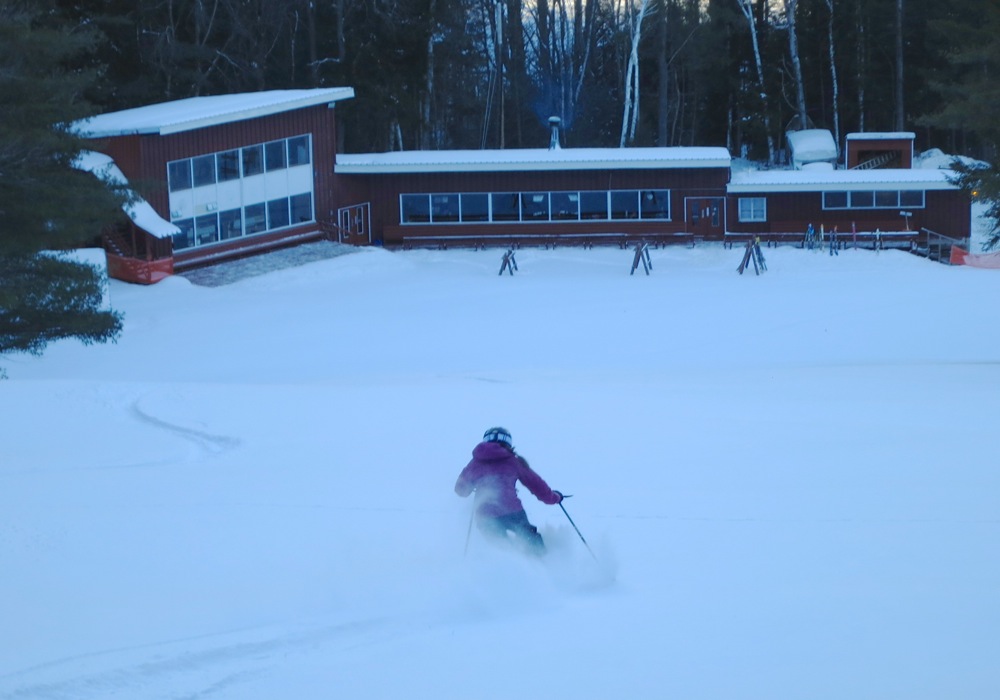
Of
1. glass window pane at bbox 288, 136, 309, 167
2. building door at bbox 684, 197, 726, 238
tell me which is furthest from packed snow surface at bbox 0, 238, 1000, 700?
building door at bbox 684, 197, 726, 238

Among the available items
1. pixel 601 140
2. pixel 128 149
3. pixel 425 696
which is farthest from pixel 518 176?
pixel 425 696

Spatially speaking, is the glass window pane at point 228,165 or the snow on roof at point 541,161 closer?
the glass window pane at point 228,165

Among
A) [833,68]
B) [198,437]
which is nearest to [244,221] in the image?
[198,437]

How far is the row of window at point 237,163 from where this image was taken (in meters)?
29.2

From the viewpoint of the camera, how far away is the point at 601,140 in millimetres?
51688

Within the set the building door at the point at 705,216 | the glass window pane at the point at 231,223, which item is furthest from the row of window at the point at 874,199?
the glass window pane at the point at 231,223

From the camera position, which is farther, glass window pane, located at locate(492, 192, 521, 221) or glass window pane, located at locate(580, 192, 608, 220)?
glass window pane, located at locate(492, 192, 521, 221)

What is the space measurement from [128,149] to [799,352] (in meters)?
16.3

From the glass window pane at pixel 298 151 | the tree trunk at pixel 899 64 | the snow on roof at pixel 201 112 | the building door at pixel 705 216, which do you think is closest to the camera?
the snow on roof at pixel 201 112

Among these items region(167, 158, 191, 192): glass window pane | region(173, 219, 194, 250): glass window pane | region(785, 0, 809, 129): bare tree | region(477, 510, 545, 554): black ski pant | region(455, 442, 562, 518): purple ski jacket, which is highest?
region(785, 0, 809, 129): bare tree

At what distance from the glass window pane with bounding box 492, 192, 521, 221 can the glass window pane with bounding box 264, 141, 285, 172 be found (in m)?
6.27

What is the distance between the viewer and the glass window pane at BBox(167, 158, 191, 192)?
2889 centimetres

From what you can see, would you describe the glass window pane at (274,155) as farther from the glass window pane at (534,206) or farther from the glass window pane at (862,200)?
the glass window pane at (862,200)

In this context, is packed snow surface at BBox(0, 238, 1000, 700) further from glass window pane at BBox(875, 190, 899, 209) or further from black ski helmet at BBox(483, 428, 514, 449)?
glass window pane at BBox(875, 190, 899, 209)
